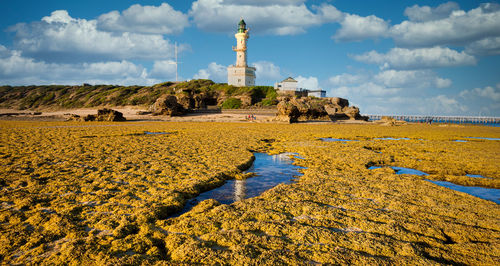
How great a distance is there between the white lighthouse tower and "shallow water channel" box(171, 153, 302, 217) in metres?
64.6

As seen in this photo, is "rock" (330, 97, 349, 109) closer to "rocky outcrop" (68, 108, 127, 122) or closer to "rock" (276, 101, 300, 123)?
"rock" (276, 101, 300, 123)

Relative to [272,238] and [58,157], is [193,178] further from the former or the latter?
[58,157]

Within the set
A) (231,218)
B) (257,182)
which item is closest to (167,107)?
(257,182)

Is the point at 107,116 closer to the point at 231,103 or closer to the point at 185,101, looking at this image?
the point at 185,101

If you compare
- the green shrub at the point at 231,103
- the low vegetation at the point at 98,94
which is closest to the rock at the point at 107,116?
the green shrub at the point at 231,103

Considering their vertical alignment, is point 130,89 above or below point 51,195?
above

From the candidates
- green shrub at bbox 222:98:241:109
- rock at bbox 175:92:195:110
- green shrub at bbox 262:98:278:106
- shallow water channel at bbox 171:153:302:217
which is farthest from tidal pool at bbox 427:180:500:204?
green shrub at bbox 262:98:278:106

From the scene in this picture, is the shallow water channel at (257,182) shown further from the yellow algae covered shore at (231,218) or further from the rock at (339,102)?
the rock at (339,102)

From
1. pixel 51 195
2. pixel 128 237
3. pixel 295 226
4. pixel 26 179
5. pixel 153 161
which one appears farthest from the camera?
pixel 153 161

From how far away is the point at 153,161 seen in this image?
8.48m

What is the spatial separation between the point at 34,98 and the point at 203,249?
8605cm

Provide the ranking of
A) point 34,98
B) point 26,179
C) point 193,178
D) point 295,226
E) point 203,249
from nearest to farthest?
point 203,249, point 295,226, point 26,179, point 193,178, point 34,98

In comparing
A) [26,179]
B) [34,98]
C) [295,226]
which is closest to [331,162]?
[295,226]

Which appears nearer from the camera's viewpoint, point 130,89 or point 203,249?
point 203,249
